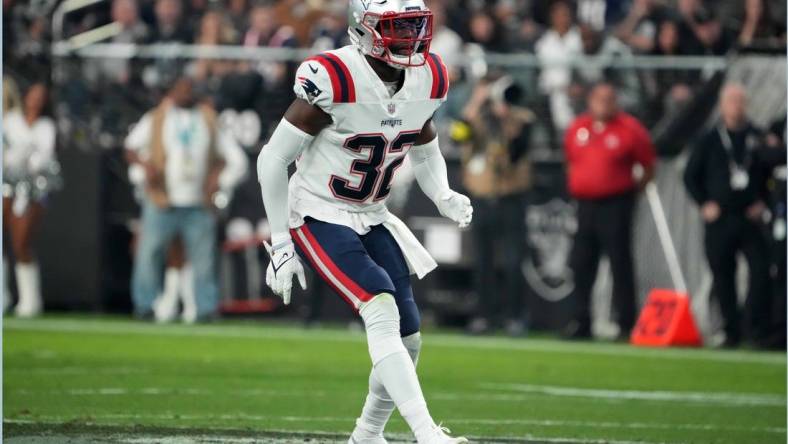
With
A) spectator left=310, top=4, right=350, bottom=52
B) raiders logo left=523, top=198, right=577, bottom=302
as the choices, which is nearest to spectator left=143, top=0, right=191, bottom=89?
spectator left=310, top=4, right=350, bottom=52

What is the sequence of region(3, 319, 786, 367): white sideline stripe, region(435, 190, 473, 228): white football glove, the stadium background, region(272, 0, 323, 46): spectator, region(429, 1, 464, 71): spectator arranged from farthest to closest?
1. region(272, 0, 323, 46): spectator
2. region(429, 1, 464, 71): spectator
3. the stadium background
4. region(3, 319, 786, 367): white sideline stripe
5. region(435, 190, 473, 228): white football glove

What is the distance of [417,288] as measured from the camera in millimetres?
14273

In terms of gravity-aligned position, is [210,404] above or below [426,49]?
below

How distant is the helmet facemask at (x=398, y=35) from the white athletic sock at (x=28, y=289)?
9.40 m

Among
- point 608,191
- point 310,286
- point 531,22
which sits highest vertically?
point 531,22

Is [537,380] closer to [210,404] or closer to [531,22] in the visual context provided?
[210,404]

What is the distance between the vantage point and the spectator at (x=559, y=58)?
1417cm

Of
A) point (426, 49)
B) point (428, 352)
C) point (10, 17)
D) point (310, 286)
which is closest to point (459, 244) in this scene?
point (310, 286)

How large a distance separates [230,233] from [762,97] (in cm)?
527

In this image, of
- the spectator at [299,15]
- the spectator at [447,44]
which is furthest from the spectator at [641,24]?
the spectator at [299,15]

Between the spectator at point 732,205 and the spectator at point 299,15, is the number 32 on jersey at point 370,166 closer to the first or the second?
the spectator at point 732,205

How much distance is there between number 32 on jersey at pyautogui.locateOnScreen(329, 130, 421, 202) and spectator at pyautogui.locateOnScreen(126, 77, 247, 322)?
8.19 meters

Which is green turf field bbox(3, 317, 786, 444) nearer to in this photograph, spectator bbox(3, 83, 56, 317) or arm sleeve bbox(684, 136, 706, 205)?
spectator bbox(3, 83, 56, 317)

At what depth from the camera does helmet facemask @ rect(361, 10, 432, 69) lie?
5918mm
